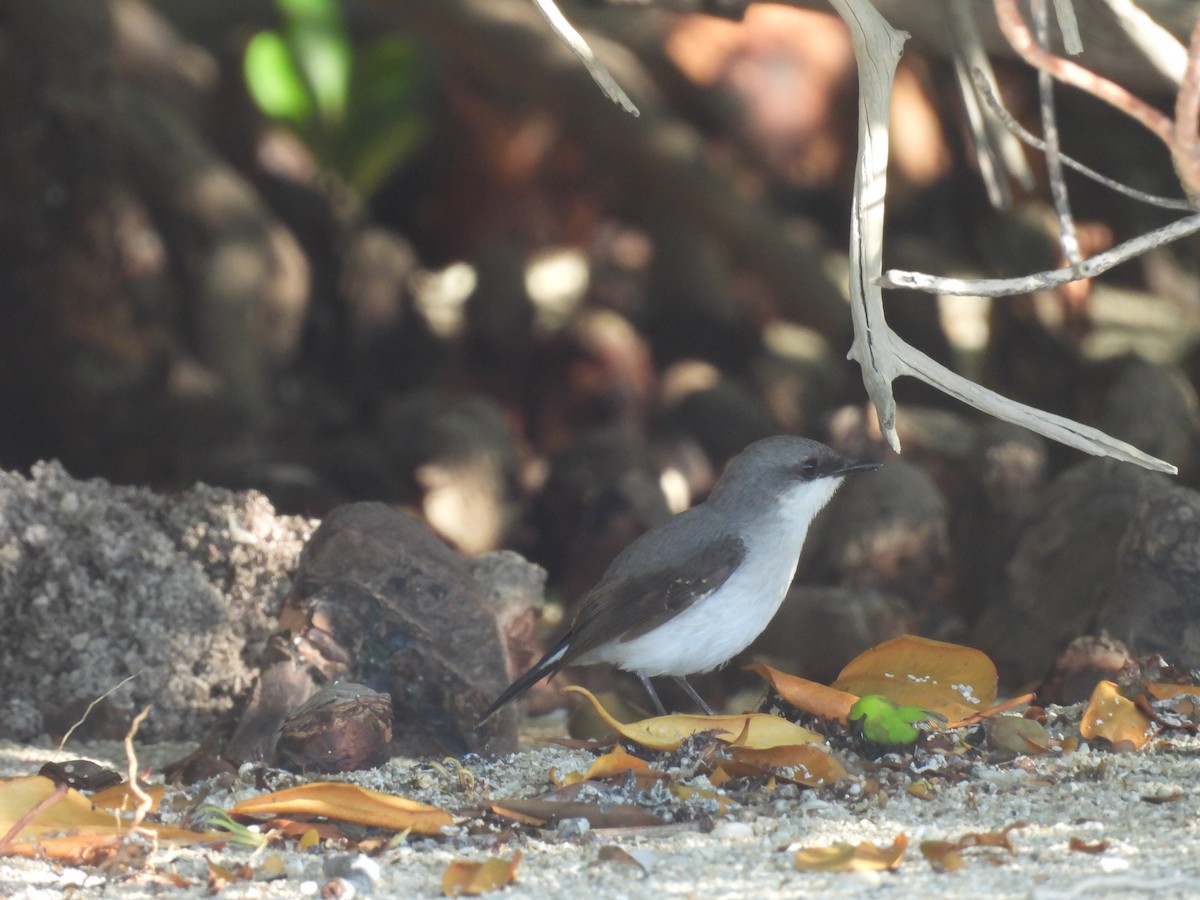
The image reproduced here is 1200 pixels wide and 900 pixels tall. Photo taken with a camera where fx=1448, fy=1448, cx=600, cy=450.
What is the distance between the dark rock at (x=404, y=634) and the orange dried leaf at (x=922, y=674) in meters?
1.14

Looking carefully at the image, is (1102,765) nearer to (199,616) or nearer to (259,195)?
(199,616)

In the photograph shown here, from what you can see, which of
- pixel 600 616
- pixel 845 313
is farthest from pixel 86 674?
pixel 845 313

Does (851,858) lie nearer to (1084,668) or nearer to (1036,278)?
(1036,278)

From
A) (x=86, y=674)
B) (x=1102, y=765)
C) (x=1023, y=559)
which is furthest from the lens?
(x=1023, y=559)

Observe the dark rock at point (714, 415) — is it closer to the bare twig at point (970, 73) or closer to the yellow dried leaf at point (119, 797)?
the bare twig at point (970, 73)

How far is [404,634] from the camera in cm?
462

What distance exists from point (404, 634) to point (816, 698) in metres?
1.32

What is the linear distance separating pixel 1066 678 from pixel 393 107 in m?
7.20

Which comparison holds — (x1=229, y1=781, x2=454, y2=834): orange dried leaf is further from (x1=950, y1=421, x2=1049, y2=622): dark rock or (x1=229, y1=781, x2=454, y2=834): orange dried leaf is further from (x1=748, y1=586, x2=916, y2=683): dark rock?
(x1=950, y1=421, x2=1049, y2=622): dark rock

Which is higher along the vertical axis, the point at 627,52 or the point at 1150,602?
the point at 627,52

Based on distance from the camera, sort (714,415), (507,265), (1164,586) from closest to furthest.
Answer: (1164,586) < (714,415) < (507,265)

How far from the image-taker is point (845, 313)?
9.69 metres

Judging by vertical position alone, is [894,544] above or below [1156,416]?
below

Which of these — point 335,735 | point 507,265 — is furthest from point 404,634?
point 507,265
